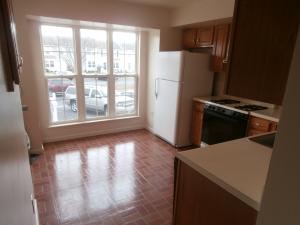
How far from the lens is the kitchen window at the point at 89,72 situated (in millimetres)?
3789

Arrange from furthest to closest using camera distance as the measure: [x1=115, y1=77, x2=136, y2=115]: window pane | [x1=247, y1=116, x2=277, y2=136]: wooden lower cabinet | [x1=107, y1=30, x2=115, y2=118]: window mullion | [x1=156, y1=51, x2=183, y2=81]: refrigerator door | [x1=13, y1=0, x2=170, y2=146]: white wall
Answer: [x1=115, y1=77, x2=136, y2=115]: window pane
[x1=107, y1=30, x2=115, y2=118]: window mullion
[x1=156, y1=51, x2=183, y2=81]: refrigerator door
[x1=13, y1=0, x2=170, y2=146]: white wall
[x1=247, y1=116, x2=277, y2=136]: wooden lower cabinet

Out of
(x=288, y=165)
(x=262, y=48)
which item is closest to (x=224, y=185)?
(x=288, y=165)

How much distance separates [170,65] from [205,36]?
2.61ft

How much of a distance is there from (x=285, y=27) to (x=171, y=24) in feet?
10.9

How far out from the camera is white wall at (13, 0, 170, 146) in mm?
3010

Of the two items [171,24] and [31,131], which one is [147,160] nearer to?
[31,131]

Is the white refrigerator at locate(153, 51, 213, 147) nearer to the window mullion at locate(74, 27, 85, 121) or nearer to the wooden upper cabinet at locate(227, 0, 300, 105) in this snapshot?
the window mullion at locate(74, 27, 85, 121)

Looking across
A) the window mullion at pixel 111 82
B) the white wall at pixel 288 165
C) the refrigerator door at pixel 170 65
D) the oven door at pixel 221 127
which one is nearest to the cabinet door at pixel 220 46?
the refrigerator door at pixel 170 65

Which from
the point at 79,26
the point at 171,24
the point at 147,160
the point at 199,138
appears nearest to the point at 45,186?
the point at 147,160

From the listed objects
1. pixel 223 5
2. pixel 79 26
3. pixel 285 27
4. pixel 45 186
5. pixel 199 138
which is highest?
pixel 223 5

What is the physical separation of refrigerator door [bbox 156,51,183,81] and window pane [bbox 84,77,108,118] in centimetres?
122

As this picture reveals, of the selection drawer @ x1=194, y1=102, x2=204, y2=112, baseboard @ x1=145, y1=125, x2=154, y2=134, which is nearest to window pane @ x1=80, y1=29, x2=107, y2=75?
baseboard @ x1=145, y1=125, x2=154, y2=134

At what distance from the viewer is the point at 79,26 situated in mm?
3820

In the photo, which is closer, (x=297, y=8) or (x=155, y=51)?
(x=297, y=8)
